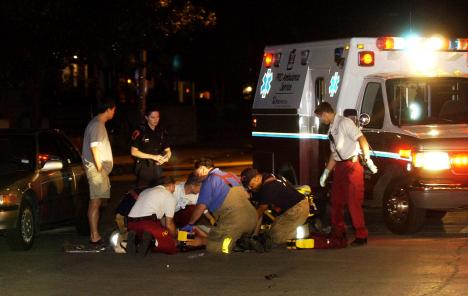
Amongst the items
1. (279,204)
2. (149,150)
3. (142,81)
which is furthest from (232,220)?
(142,81)

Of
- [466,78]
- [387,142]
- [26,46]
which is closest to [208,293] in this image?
[387,142]

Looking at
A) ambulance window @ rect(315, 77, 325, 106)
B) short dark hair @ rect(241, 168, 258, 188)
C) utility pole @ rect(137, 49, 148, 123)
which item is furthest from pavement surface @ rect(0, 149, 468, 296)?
utility pole @ rect(137, 49, 148, 123)

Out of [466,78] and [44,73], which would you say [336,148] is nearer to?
[466,78]

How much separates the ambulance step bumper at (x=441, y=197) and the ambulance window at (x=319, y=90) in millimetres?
2641

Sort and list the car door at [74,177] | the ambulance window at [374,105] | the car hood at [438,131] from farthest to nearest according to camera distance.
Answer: the ambulance window at [374,105], the car door at [74,177], the car hood at [438,131]

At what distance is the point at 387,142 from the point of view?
472 inches

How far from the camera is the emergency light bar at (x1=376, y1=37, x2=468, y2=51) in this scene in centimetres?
1256

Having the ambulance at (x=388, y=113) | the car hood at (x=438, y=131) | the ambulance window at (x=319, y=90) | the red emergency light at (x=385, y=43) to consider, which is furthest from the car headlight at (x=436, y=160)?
the ambulance window at (x=319, y=90)

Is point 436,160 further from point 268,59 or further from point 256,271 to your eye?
point 268,59

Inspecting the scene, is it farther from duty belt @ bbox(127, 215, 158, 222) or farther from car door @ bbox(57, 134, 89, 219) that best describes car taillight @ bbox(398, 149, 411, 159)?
car door @ bbox(57, 134, 89, 219)

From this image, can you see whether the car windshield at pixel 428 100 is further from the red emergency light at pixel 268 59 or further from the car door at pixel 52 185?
the car door at pixel 52 185

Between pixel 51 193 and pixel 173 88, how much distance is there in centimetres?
4059

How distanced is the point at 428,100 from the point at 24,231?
5.50m

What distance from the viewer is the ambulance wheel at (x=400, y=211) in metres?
11.6
